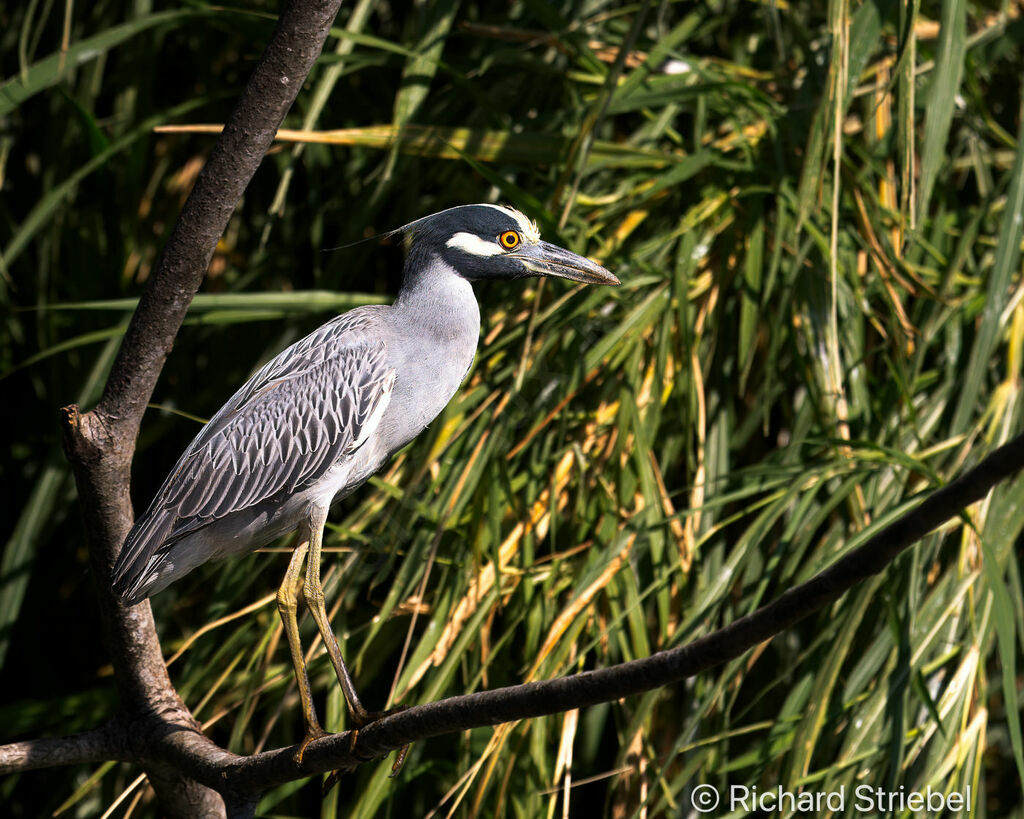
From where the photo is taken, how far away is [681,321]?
2.18m

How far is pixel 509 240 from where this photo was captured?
1.76m

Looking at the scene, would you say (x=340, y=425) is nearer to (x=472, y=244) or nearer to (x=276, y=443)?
(x=276, y=443)

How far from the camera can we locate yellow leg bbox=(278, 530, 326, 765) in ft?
5.72

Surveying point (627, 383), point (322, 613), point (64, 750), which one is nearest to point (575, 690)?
point (322, 613)

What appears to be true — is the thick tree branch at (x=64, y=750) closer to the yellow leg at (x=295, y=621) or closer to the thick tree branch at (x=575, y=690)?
the thick tree branch at (x=575, y=690)

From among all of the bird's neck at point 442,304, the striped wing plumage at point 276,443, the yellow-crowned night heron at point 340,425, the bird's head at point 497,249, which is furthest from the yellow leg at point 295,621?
the bird's head at point 497,249

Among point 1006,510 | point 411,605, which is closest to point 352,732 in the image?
point 411,605

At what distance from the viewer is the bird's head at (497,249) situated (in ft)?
5.74

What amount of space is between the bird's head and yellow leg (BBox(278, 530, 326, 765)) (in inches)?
21.4

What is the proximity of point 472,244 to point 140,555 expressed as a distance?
28.2 inches

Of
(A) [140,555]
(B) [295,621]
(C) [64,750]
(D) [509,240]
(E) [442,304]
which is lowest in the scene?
(C) [64,750]

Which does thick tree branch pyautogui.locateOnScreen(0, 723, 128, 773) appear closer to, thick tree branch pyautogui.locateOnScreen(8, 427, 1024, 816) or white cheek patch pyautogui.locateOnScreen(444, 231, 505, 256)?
thick tree branch pyautogui.locateOnScreen(8, 427, 1024, 816)
